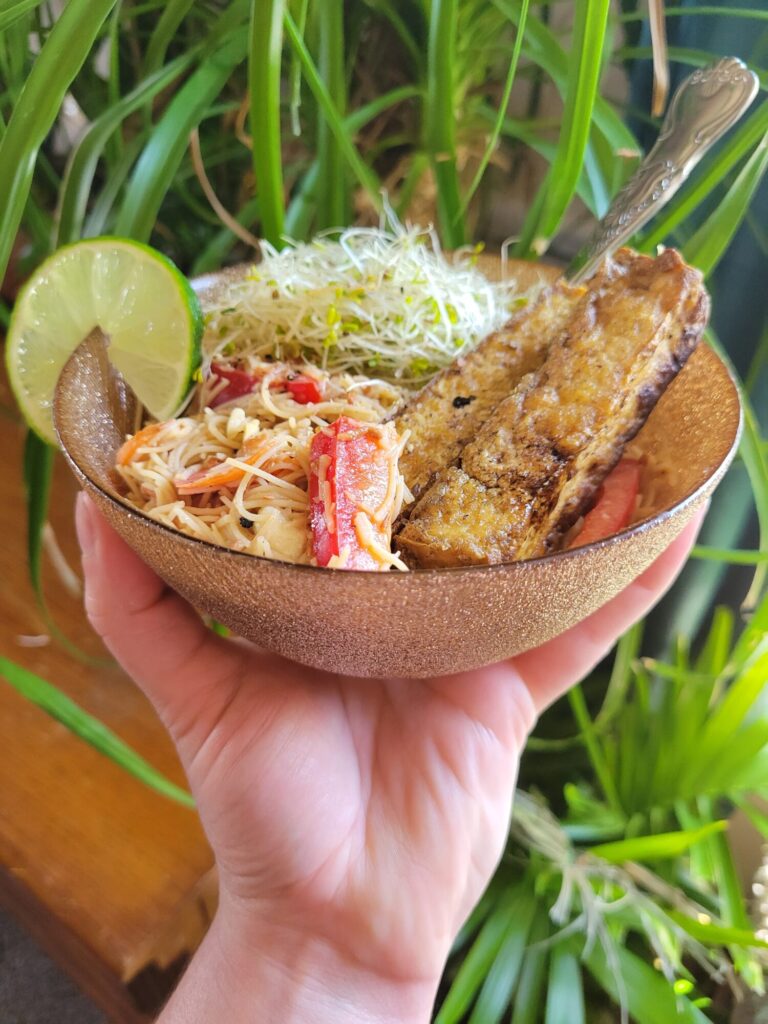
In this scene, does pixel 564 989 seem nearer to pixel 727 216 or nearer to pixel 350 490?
pixel 350 490

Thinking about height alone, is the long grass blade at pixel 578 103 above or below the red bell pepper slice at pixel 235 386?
above

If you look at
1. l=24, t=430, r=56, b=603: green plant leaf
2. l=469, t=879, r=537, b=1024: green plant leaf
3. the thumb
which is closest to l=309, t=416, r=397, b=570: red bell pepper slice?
the thumb

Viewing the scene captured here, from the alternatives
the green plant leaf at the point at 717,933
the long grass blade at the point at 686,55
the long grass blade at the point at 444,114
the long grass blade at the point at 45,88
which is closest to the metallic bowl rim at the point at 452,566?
the long grass blade at the point at 45,88

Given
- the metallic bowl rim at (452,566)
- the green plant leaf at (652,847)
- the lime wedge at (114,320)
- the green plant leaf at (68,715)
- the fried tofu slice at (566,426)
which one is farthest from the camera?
the green plant leaf at (652,847)

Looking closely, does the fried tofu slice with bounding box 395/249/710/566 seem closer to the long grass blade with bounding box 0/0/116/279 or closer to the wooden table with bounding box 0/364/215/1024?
the long grass blade with bounding box 0/0/116/279

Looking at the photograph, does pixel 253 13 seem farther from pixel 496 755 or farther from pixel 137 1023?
pixel 137 1023

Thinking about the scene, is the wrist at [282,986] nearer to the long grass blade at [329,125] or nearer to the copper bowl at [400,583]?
the copper bowl at [400,583]

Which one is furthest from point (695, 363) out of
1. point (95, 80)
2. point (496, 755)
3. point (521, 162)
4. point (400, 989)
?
point (95, 80)
